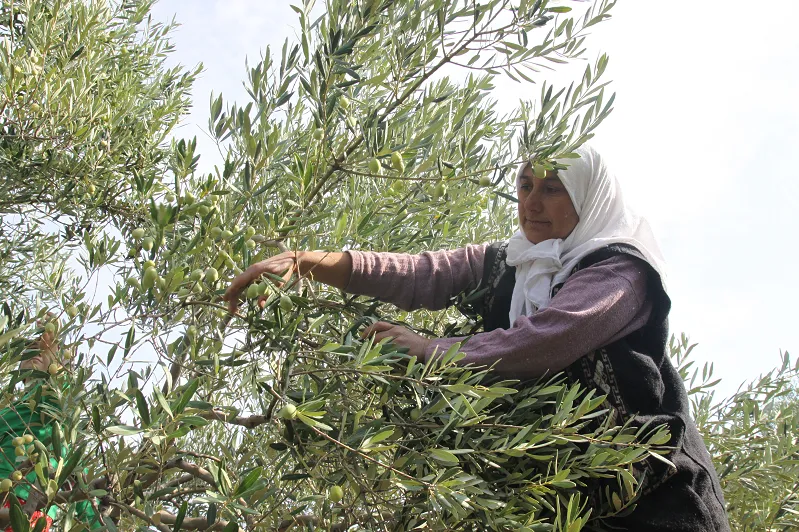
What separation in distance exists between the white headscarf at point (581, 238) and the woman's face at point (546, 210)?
0.10 ft

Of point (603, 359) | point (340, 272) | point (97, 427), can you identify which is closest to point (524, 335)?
point (603, 359)

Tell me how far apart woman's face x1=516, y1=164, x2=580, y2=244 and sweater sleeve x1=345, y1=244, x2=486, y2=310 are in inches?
9.2

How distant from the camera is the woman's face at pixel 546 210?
2402mm

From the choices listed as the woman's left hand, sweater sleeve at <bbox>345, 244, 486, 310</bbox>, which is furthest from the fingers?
sweater sleeve at <bbox>345, 244, 486, 310</bbox>

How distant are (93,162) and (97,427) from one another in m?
1.95

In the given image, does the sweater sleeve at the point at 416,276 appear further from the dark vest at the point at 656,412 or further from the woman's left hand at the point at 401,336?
the dark vest at the point at 656,412

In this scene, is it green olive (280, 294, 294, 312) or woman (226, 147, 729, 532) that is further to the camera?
woman (226, 147, 729, 532)

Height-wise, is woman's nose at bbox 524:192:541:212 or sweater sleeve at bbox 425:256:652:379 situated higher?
woman's nose at bbox 524:192:541:212

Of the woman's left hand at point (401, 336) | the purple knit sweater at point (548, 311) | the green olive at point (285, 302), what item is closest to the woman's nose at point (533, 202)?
the purple knit sweater at point (548, 311)

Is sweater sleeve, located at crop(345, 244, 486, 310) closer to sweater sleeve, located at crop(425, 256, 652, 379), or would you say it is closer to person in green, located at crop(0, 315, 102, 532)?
sweater sleeve, located at crop(425, 256, 652, 379)

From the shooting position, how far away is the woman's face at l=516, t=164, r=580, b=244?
240 centimetres

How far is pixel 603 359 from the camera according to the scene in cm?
206

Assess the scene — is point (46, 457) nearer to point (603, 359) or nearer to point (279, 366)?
point (279, 366)

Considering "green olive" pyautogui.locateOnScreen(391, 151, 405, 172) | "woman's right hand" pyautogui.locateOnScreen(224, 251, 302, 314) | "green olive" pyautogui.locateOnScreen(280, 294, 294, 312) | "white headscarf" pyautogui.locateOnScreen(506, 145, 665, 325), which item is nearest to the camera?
"green olive" pyautogui.locateOnScreen(280, 294, 294, 312)
